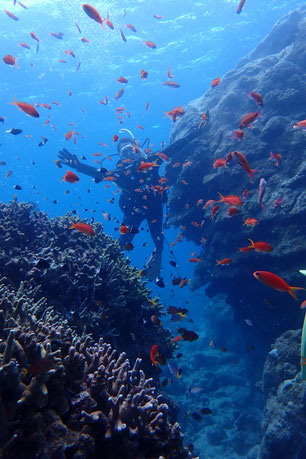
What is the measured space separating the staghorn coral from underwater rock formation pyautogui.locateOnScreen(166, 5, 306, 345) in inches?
304

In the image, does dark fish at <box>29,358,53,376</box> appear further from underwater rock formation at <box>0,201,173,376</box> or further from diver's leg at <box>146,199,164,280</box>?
diver's leg at <box>146,199,164,280</box>

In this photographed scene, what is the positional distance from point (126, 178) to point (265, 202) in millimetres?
6174

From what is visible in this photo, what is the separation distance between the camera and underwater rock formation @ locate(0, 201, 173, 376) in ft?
16.2

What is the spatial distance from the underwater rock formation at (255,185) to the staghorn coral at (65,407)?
25.3 ft

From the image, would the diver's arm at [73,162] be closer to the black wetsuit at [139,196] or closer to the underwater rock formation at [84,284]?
the black wetsuit at [139,196]

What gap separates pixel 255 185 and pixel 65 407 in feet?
33.5

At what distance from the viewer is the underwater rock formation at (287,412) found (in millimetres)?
6574

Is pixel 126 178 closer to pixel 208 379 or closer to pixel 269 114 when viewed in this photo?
pixel 269 114

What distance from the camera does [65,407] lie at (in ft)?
7.22

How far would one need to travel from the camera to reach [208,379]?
47.8 ft

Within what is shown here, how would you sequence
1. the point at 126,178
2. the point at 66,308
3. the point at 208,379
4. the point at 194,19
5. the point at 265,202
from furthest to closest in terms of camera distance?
1. the point at 194,19
2. the point at 208,379
3. the point at 126,178
4. the point at 265,202
5. the point at 66,308

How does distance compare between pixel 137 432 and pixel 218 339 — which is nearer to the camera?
pixel 137 432

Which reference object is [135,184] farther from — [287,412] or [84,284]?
[287,412]

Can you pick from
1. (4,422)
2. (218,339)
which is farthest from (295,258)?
(218,339)
